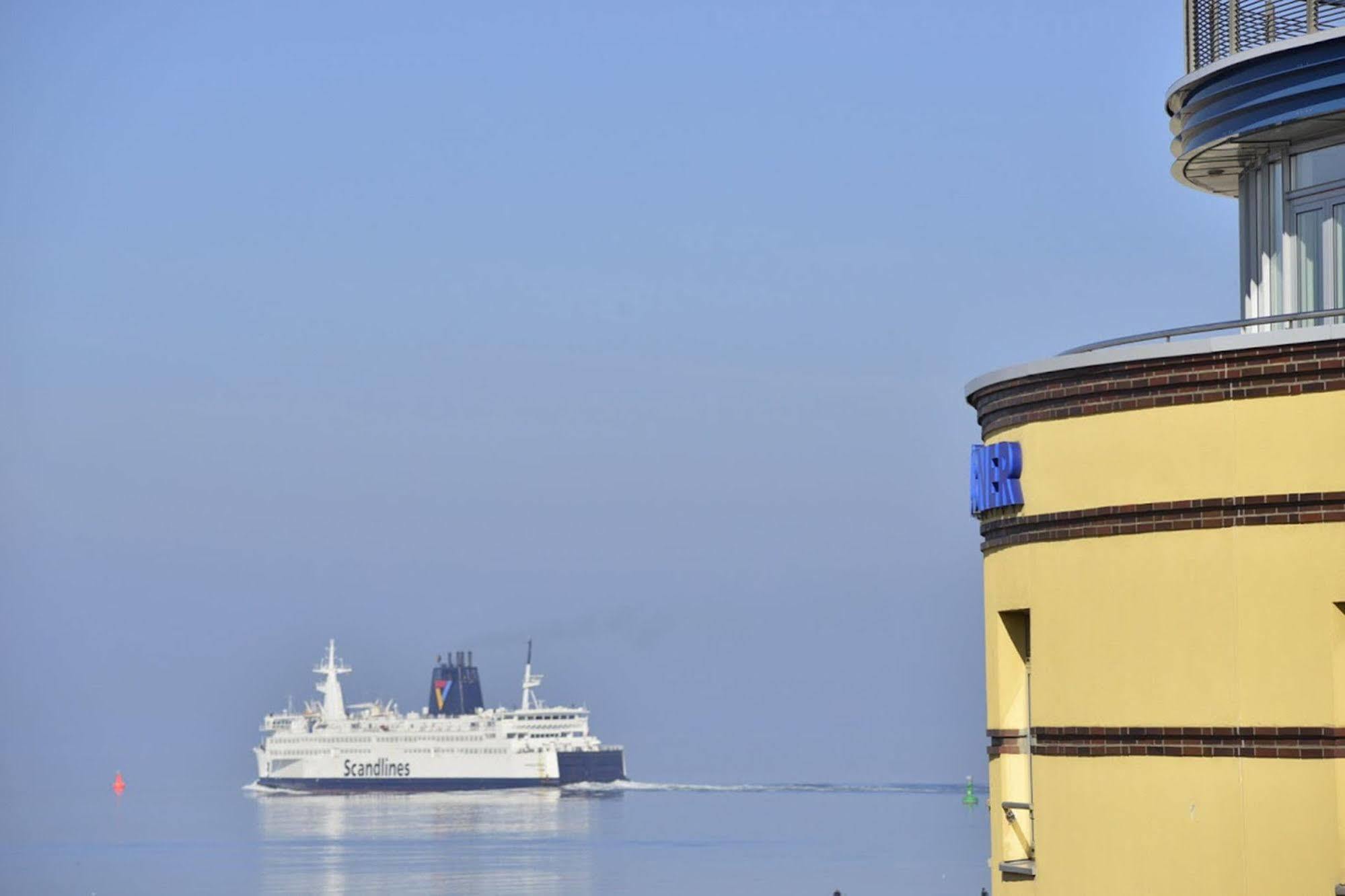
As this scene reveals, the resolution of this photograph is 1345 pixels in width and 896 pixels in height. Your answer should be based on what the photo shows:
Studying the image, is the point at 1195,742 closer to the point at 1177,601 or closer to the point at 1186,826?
the point at 1186,826

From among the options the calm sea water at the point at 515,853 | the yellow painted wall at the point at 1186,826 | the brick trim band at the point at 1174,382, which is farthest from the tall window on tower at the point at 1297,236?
the calm sea water at the point at 515,853

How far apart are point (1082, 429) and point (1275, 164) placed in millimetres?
3631

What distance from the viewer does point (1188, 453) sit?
13.5 metres

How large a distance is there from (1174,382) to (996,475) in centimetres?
172

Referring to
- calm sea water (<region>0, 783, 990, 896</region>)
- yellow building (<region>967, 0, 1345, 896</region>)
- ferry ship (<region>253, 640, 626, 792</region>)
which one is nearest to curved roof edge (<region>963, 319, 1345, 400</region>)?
yellow building (<region>967, 0, 1345, 896</region>)

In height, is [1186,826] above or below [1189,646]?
below

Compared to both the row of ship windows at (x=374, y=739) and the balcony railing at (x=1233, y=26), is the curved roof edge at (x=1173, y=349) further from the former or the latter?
the row of ship windows at (x=374, y=739)

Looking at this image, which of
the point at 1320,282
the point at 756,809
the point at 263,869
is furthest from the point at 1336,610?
the point at 756,809

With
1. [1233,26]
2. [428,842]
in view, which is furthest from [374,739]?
[1233,26]

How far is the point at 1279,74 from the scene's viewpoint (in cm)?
1585

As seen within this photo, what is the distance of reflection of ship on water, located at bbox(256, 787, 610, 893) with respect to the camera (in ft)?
309

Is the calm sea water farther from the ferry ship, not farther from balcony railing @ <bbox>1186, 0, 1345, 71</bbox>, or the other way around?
balcony railing @ <bbox>1186, 0, 1345, 71</bbox>

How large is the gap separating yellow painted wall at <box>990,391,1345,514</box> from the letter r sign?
0.10m

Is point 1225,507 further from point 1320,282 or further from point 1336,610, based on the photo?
point 1320,282
